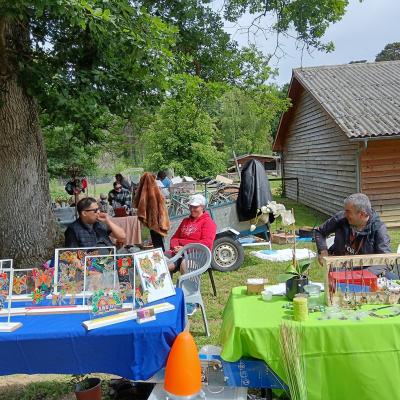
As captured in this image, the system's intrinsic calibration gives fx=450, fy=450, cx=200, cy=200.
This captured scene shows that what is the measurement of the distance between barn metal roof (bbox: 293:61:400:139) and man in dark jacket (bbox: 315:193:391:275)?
22.1ft

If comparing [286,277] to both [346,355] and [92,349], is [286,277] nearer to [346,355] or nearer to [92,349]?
[346,355]

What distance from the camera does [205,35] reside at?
30.3 ft

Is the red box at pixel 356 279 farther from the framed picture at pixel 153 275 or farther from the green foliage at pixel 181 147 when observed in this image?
the green foliage at pixel 181 147

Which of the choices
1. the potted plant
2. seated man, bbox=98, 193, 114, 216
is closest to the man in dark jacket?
the potted plant

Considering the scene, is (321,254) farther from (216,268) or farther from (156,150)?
(156,150)

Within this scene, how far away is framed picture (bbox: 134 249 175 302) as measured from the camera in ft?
9.96

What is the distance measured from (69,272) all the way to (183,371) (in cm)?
127

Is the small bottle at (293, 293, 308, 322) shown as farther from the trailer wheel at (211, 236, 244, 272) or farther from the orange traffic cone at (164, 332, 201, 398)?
the trailer wheel at (211, 236, 244, 272)

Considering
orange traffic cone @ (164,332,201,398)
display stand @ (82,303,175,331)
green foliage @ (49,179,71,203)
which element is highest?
display stand @ (82,303,175,331)

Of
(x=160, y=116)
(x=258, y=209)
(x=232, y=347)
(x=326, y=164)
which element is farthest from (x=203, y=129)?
(x=232, y=347)

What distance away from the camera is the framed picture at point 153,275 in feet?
9.96

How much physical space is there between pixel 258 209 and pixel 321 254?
11.5 ft

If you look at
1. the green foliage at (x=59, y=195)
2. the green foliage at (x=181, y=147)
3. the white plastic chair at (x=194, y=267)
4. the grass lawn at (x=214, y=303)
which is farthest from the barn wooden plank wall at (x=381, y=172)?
the green foliage at (x=181, y=147)

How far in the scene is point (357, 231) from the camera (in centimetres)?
382
